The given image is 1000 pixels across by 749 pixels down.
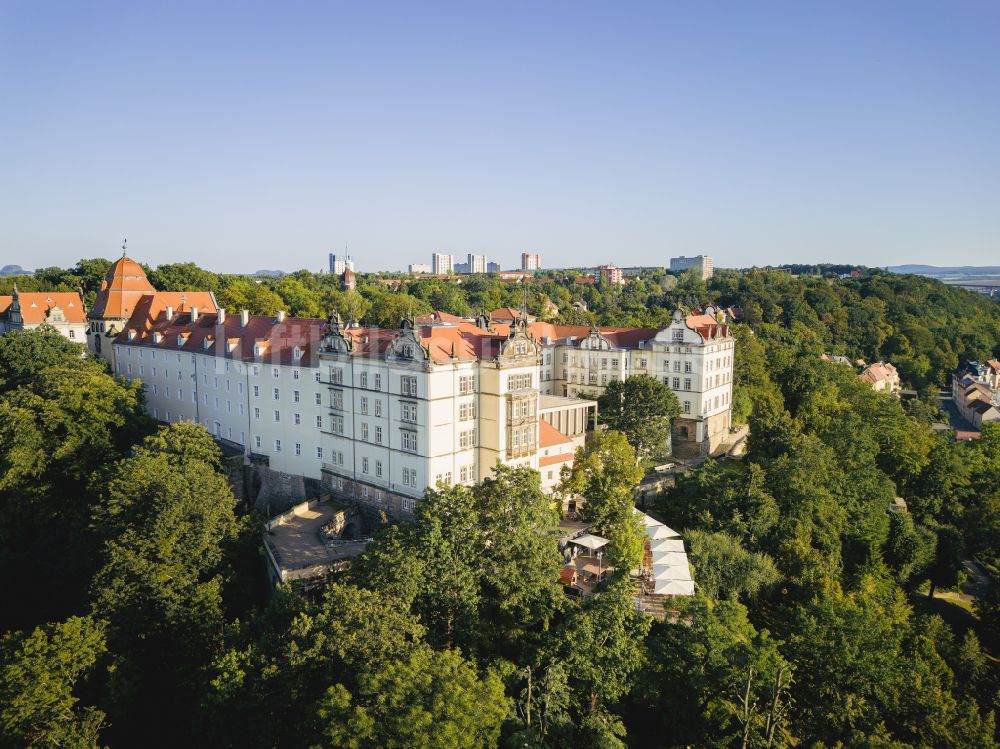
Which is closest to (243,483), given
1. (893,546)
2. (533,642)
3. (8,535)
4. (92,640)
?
(8,535)

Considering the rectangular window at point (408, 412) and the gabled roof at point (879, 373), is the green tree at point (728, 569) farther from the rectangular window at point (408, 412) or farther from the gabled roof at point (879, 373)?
the gabled roof at point (879, 373)

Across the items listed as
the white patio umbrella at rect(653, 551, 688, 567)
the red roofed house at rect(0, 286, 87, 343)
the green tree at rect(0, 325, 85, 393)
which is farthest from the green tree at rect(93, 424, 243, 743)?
the red roofed house at rect(0, 286, 87, 343)

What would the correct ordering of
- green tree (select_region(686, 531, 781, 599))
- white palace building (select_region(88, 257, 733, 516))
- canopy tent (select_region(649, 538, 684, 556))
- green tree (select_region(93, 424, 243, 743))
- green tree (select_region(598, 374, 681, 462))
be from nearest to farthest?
green tree (select_region(93, 424, 243, 743))
canopy tent (select_region(649, 538, 684, 556))
green tree (select_region(686, 531, 781, 599))
white palace building (select_region(88, 257, 733, 516))
green tree (select_region(598, 374, 681, 462))

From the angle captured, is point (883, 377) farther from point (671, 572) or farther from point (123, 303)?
point (123, 303)

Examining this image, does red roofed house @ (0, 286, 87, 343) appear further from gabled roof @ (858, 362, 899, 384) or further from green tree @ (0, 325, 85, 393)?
gabled roof @ (858, 362, 899, 384)

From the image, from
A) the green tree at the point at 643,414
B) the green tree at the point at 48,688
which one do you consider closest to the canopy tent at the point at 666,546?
the green tree at the point at 643,414

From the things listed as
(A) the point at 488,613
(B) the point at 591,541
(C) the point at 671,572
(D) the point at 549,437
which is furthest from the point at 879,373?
(A) the point at 488,613
